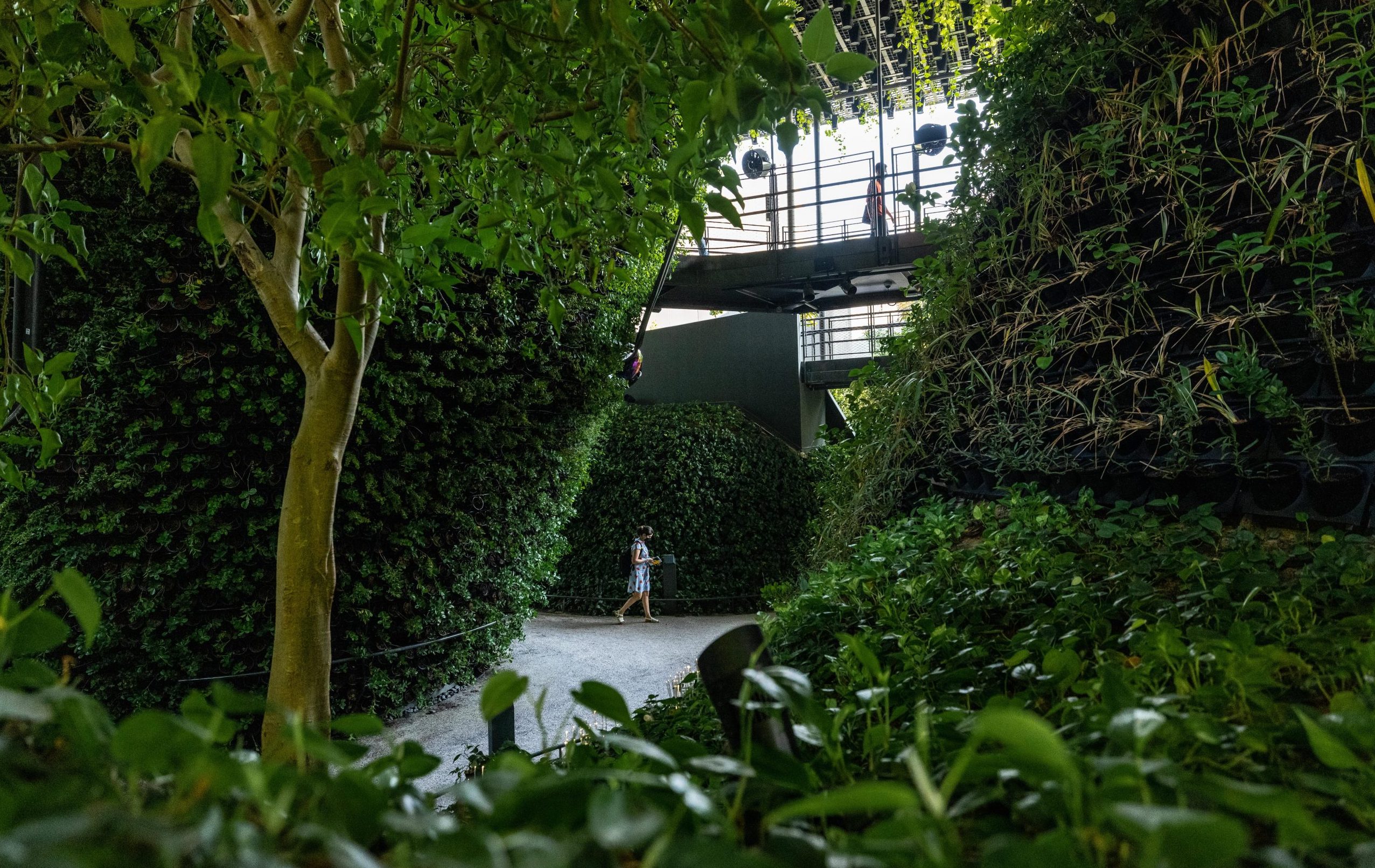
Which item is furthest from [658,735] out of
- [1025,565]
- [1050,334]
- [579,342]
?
[579,342]

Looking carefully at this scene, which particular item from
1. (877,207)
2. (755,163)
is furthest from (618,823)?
(755,163)

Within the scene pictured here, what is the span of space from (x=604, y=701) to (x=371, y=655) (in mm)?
4002

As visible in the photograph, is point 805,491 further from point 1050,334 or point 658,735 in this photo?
point 658,735

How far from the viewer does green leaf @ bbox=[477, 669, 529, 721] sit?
57cm

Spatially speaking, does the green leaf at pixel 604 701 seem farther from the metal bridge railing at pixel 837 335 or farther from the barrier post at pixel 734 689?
the metal bridge railing at pixel 837 335

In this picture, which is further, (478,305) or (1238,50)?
(478,305)

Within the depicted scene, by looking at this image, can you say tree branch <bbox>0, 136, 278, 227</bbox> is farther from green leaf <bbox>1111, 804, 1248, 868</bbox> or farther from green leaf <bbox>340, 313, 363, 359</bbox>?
green leaf <bbox>1111, 804, 1248, 868</bbox>

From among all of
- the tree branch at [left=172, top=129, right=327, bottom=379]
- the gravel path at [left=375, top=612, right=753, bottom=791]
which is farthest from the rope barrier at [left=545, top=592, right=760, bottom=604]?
the tree branch at [left=172, top=129, right=327, bottom=379]

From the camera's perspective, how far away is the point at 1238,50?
2455mm

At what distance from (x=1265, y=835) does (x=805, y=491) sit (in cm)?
947

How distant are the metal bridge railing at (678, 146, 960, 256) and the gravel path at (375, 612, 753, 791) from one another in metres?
4.21

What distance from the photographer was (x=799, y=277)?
31.6 ft

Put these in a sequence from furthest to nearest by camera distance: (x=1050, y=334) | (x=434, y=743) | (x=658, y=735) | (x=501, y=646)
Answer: (x=501, y=646), (x=434, y=743), (x=1050, y=334), (x=658, y=735)

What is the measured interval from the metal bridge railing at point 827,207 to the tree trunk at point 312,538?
756cm
